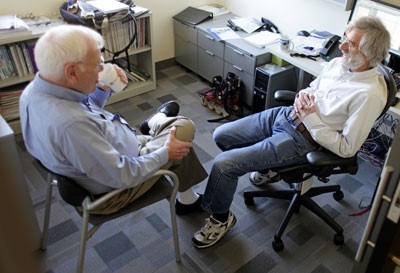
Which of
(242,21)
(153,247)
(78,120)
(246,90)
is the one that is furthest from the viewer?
(242,21)

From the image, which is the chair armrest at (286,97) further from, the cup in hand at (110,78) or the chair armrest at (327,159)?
the cup in hand at (110,78)

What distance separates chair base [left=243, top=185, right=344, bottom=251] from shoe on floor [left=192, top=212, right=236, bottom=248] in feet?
0.85

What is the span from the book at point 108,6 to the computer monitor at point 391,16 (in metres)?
1.65

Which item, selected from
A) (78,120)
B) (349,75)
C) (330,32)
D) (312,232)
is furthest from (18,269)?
(330,32)

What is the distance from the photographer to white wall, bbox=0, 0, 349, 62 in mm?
2824

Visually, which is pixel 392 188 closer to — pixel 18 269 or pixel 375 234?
pixel 375 234

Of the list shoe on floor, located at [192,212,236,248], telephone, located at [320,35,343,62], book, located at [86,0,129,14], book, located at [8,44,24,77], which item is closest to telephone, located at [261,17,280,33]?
telephone, located at [320,35,343,62]

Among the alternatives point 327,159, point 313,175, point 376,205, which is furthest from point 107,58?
point 376,205

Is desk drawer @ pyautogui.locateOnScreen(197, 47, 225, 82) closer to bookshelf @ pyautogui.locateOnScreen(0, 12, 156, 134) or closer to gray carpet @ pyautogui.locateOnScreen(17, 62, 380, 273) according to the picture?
bookshelf @ pyautogui.locateOnScreen(0, 12, 156, 134)

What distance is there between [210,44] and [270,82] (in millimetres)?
741

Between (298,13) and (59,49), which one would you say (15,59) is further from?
(298,13)

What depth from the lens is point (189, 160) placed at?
1.89 metres

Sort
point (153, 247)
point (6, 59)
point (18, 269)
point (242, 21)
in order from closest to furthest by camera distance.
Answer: point (18, 269)
point (153, 247)
point (6, 59)
point (242, 21)

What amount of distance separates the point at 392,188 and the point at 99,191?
1.05 meters
